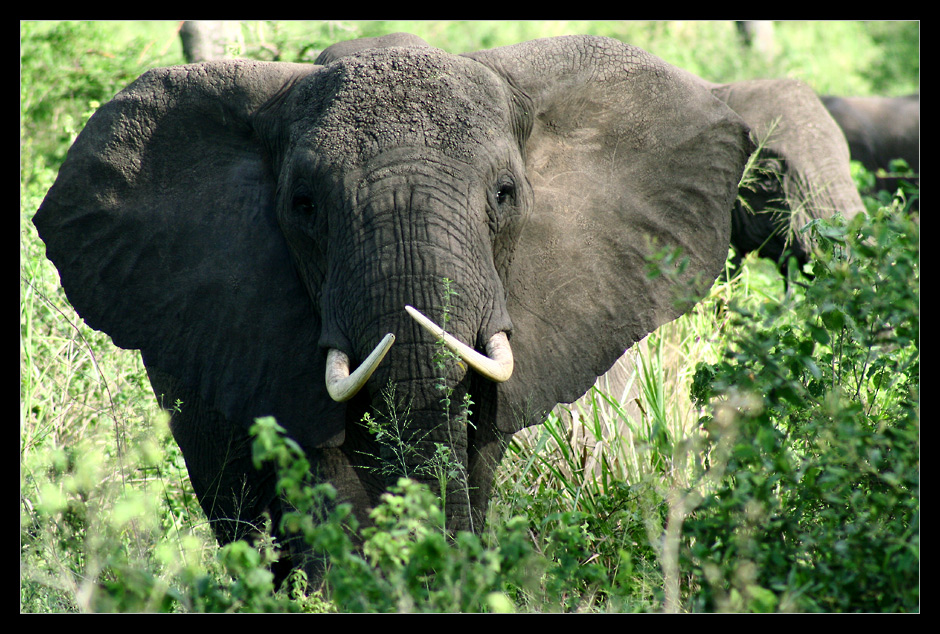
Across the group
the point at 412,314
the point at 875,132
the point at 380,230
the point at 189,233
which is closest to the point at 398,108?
the point at 380,230

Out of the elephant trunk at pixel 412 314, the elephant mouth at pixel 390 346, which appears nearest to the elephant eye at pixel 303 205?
the elephant trunk at pixel 412 314

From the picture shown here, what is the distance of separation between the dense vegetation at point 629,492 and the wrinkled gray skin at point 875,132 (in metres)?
5.54

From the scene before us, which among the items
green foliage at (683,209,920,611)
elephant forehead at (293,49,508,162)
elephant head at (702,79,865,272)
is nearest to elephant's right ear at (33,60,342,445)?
elephant forehead at (293,49,508,162)

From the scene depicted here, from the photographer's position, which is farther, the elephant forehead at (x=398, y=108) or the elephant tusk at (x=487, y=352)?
the elephant forehead at (x=398, y=108)

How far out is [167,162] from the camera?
4.24m

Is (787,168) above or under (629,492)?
above

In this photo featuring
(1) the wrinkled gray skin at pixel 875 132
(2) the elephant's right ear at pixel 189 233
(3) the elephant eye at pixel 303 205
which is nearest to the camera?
(3) the elephant eye at pixel 303 205

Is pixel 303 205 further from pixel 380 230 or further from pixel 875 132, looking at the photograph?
pixel 875 132

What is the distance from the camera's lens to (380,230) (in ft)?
11.9

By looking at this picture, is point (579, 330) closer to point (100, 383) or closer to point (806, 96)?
point (100, 383)

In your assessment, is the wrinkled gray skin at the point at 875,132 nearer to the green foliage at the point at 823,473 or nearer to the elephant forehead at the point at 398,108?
the green foliage at the point at 823,473

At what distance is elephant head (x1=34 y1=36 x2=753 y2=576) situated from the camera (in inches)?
144

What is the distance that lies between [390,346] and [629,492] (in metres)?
1.52

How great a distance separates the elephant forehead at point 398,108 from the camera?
12.2ft
